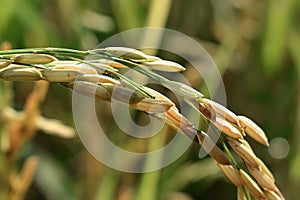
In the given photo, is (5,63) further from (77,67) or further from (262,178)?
(262,178)

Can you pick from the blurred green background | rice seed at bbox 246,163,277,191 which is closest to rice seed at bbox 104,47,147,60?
rice seed at bbox 246,163,277,191

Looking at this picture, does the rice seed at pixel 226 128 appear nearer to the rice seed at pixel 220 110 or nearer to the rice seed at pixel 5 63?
the rice seed at pixel 220 110

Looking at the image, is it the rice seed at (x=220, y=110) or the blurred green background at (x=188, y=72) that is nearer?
the rice seed at (x=220, y=110)

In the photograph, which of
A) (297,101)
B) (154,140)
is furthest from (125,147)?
(297,101)

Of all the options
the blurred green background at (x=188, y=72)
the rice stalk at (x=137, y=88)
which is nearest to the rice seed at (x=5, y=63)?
the rice stalk at (x=137, y=88)

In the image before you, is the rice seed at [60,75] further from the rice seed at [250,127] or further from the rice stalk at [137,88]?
the rice seed at [250,127]

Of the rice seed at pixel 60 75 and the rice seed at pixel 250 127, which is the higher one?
the rice seed at pixel 60 75

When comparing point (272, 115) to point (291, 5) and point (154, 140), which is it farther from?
point (154, 140)

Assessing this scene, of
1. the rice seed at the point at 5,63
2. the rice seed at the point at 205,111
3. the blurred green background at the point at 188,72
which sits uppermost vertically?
the rice seed at the point at 205,111
